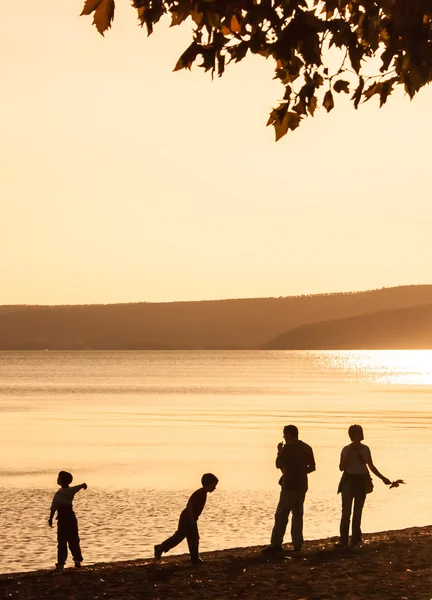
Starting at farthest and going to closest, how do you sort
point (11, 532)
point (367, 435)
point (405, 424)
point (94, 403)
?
point (94, 403), point (405, 424), point (367, 435), point (11, 532)

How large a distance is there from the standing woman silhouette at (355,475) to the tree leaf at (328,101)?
8.13 m

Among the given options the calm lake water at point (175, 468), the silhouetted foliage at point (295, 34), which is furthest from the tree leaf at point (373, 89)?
the calm lake water at point (175, 468)

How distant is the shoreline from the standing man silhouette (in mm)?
392

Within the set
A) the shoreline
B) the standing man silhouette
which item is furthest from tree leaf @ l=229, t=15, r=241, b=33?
the standing man silhouette

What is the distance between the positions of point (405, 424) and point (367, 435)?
1049 cm

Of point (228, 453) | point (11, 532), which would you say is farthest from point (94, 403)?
point (11, 532)

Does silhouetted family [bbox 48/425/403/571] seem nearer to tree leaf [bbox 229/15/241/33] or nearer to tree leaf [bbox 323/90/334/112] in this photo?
tree leaf [bbox 323/90/334/112]

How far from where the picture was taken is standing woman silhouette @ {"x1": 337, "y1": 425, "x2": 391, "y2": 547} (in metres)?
16.8

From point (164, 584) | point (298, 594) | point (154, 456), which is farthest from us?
point (154, 456)

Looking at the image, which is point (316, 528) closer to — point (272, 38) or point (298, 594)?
point (298, 594)

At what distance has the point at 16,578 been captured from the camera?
610 inches

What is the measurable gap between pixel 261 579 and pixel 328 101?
23.6 ft

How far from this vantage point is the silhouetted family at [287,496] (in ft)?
53.3

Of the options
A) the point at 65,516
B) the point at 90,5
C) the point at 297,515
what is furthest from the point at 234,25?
the point at 297,515
